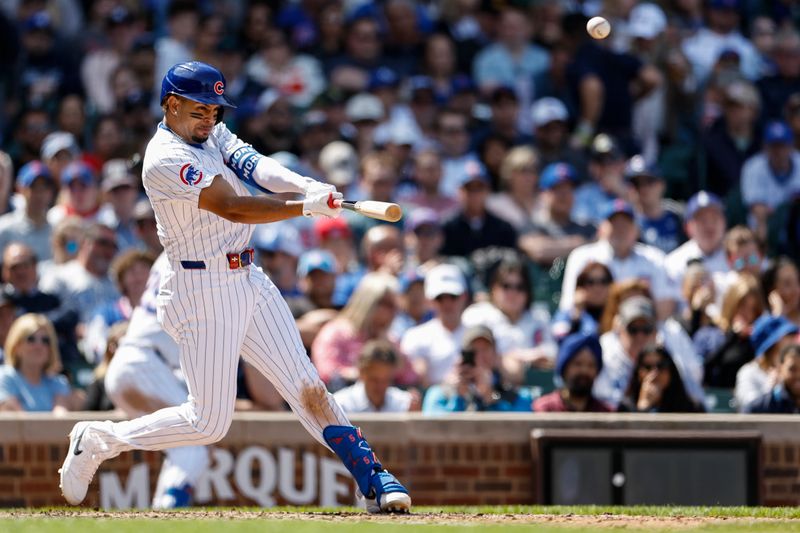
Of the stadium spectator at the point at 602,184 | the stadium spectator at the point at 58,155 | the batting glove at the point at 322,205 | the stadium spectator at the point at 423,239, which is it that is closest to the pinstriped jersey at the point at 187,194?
the batting glove at the point at 322,205

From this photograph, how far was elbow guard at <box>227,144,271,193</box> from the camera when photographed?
646 cm

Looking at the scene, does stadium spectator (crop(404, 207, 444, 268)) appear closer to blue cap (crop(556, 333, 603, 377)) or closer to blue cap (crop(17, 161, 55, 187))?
blue cap (crop(556, 333, 603, 377))

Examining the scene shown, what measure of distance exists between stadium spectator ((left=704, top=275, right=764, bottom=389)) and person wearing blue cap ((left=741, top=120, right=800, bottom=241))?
91.1 inches

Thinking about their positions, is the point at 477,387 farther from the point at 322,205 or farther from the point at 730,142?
the point at 730,142

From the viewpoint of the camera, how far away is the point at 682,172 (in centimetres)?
1288

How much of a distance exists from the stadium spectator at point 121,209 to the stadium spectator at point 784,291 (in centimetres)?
440

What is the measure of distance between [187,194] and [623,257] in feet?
16.4

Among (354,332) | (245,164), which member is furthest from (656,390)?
(245,164)

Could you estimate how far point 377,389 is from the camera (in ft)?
30.0

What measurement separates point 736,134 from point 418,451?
5128 mm

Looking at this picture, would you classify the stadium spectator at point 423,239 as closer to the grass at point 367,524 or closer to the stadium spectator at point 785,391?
the stadium spectator at point 785,391

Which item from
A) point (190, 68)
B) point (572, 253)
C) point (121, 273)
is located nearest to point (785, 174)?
point (572, 253)

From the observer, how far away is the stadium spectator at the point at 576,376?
29.3 feet

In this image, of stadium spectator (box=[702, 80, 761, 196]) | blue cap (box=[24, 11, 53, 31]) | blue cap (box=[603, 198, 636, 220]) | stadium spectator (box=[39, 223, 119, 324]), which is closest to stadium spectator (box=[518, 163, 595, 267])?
blue cap (box=[603, 198, 636, 220])
